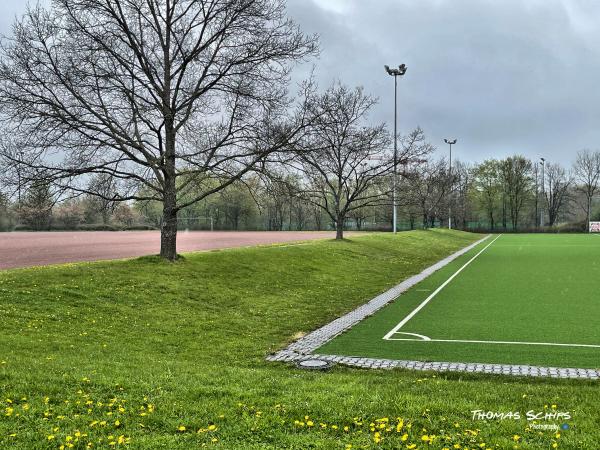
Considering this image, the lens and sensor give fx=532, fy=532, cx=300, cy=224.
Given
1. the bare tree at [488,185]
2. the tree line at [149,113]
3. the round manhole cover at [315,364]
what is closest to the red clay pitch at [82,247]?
the tree line at [149,113]

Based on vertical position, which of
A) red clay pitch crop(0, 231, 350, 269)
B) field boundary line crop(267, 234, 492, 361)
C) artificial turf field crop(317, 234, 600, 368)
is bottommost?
field boundary line crop(267, 234, 492, 361)

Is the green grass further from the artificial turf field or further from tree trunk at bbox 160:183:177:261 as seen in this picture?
tree trunk at bbox 160:183:177:261

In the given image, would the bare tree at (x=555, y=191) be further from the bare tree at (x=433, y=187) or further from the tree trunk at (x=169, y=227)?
the tree trunk at (x=169, y=227)

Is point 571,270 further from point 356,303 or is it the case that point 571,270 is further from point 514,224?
point 514,224

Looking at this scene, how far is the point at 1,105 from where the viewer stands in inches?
612

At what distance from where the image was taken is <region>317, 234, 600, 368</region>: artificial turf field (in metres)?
9.02

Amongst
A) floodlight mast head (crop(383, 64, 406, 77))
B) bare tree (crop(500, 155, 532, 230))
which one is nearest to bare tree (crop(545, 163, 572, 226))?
bare tree (crop(500, 155, 532, 230))

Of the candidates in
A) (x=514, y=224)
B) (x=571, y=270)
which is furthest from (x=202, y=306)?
(x=514, y=224)

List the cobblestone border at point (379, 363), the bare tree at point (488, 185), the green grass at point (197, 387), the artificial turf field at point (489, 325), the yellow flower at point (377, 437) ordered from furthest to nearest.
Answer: the bare tree at point (488, 185) → the artificial turf field at point (489, 325) → the cobblestone border at point (379, 363) → the green grass at point (197, 387) → the yellow flower at point (377, 437)

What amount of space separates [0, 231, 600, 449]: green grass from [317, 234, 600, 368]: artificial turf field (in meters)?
1.41

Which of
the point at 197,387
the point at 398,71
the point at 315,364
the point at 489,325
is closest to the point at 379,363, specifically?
the point at 315,364

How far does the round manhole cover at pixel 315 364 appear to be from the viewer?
8258mm

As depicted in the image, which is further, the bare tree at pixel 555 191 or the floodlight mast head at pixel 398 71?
the bare tree at pixel 555 191

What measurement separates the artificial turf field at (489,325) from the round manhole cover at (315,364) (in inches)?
33.9
